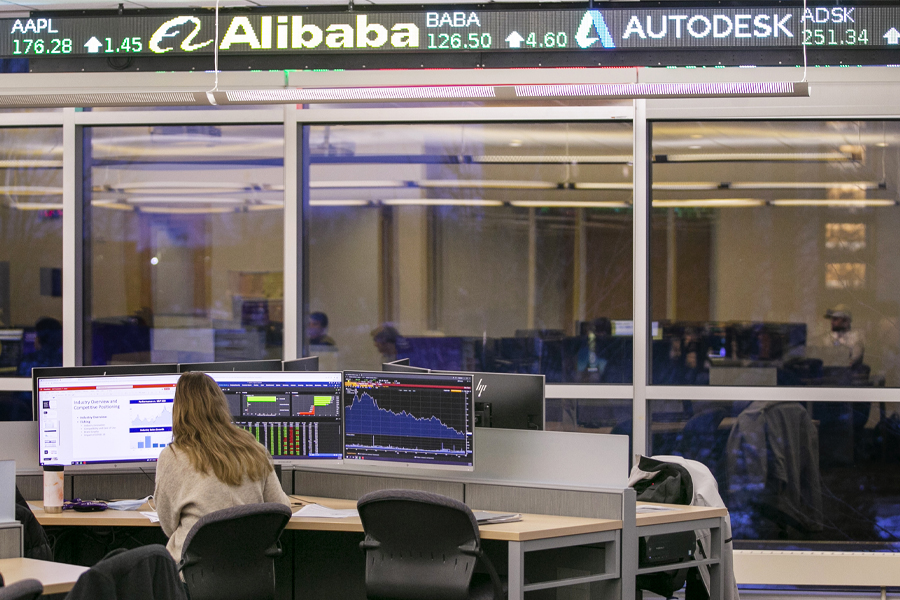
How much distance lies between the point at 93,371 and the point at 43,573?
1.21 metres

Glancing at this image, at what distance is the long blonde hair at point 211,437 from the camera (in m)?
2.93

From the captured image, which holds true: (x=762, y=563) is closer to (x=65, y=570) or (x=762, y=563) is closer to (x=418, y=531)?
(x=418, y=531)

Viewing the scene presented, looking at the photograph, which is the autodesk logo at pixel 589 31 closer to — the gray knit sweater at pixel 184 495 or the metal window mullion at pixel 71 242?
the gray knit sweater at pixel 184 495

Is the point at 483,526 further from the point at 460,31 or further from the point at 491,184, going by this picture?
the point at 491,184

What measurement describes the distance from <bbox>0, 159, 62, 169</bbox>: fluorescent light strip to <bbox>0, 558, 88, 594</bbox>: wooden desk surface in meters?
3.61

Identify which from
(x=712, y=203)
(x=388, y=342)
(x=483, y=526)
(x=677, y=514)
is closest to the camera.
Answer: (x=483, y=526)

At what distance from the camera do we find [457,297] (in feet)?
18.1

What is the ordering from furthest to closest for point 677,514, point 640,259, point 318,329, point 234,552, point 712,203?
point 318,329, point 712,203, point 640,259, point 677,514, point 234,552

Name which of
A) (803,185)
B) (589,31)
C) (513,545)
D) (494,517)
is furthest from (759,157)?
(513,545)

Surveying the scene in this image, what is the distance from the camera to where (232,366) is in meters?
3.72

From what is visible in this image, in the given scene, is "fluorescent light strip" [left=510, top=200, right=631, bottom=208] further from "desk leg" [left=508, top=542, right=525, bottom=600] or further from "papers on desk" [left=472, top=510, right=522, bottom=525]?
"desk leg" [left=508, top=542, right=525, bottom=600]

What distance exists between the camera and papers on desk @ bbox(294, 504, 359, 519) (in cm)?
321

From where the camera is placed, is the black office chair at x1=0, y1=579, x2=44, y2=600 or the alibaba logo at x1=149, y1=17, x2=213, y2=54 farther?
the alibaba logo at x1=149, y1=17, x2=213, y2=54

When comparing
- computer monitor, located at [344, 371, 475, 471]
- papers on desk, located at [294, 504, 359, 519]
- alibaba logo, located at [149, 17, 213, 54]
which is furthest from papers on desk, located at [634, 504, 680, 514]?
alibaba logo, located at [149, 17, 213, 54]
